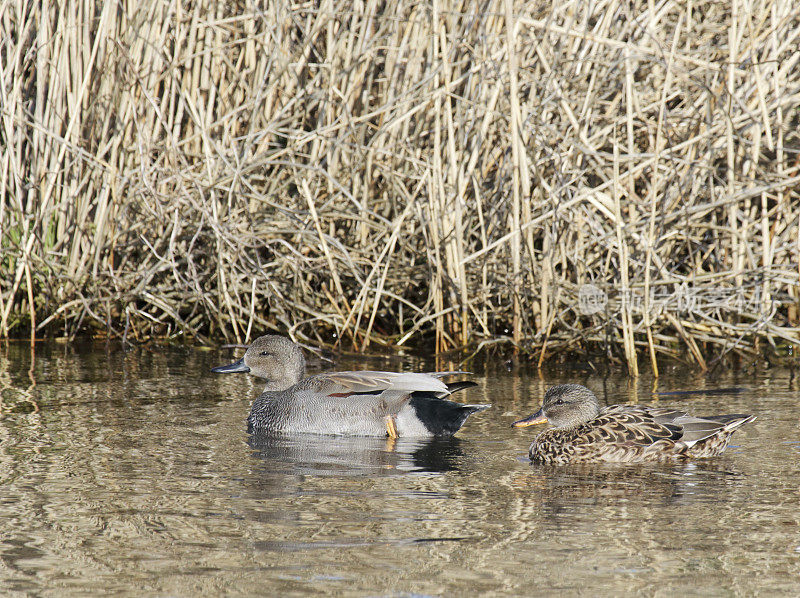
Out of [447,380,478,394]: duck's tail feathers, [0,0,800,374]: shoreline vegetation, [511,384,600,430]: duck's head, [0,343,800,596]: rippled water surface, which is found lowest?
[0,343,800,596]: rippled water surface

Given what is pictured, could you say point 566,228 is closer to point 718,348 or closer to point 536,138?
point 536,138

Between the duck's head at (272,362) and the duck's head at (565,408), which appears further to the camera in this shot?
the duck's head at (272,362)

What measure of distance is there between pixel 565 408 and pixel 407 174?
260 centimetres

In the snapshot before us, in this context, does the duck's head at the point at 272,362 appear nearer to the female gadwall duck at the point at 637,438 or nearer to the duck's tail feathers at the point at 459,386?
the duck's tail feathers at the point at 459,386

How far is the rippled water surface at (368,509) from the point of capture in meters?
3.38

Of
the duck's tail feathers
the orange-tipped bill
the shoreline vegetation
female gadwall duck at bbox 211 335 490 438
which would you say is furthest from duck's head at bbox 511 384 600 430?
the shoreline vegetation

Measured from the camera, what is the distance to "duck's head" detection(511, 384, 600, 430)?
5348 millimetres

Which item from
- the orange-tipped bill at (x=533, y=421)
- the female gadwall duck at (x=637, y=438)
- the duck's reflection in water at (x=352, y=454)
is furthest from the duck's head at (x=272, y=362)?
the female gadwall duck at (x=637, y=438)

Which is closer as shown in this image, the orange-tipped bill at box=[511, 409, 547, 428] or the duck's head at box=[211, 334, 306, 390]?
the orange-tipped bill at box=[511, 409, 547, 428]

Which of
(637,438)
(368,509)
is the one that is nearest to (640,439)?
(637,438)

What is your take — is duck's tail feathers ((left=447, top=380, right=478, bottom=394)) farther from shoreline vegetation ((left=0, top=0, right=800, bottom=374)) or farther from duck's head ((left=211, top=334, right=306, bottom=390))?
shoreline vegetation ((left=0, top=0, right=800, bottom=374))

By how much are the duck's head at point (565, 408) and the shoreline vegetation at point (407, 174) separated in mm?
1490

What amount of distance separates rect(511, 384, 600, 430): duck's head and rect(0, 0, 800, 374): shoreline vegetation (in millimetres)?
1490

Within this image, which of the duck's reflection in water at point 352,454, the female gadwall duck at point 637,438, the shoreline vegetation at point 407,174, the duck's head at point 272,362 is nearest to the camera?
the duck's reflection in water at point 352,454
